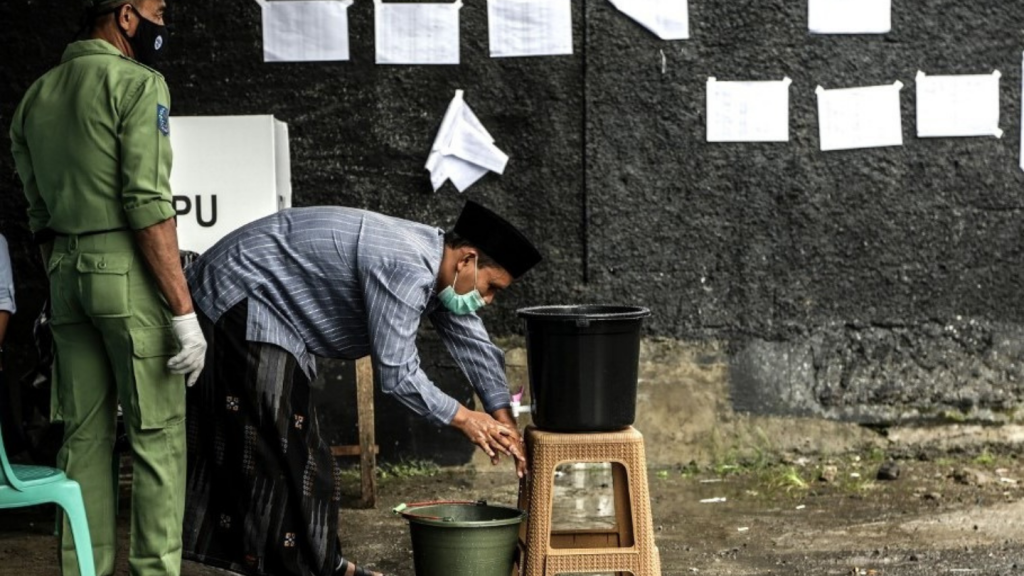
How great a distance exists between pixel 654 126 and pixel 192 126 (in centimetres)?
236

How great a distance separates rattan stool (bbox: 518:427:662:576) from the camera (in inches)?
187

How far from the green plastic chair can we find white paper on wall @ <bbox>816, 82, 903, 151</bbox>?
4420 mm

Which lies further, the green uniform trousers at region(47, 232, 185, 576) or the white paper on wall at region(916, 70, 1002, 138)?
the white paper on wall at region(916, 70, 1002, 138)

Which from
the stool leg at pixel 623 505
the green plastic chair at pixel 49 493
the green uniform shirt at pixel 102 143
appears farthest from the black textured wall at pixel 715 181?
the green plastic chair at pixel 49 493

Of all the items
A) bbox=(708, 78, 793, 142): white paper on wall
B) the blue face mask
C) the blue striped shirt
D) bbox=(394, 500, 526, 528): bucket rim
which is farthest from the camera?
bbox=(708, 78, 793, 142): white paper on wall

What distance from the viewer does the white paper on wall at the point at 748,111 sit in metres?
6.96

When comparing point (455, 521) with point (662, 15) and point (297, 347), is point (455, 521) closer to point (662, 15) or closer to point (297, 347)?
point (297, 347)

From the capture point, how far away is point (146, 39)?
14.1 feet

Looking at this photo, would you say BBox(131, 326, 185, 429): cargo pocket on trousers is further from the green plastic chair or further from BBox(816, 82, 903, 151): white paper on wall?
BBox(816, 82, 903, 151): white paper on wall

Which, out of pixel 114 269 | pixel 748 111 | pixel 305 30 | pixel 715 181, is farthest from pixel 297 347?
pixel 748 111

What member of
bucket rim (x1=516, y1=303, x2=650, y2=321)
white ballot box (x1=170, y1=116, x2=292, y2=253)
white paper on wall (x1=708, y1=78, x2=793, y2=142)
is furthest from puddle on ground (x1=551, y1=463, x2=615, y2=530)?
white ballot box (x1=170, y1=116, x2=292, y2=253)

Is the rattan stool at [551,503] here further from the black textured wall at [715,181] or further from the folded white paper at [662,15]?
the folded white paper at [662,15]

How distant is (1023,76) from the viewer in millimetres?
7102

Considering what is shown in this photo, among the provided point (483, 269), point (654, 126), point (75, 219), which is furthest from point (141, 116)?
point (654, 126)
